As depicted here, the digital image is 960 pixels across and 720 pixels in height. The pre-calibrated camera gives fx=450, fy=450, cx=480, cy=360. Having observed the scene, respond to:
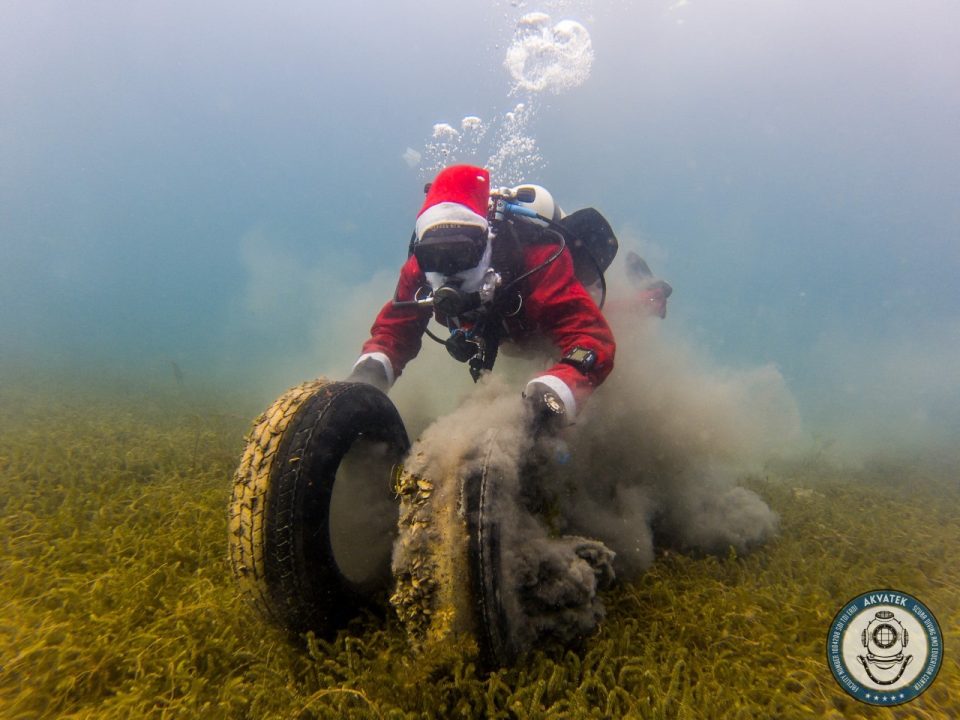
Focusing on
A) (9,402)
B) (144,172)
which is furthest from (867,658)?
(144,172)

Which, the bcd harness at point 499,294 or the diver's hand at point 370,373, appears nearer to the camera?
the bcd harness at point 499,294

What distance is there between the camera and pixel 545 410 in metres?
2.88

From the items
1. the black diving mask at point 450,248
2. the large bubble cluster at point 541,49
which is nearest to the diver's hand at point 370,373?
the black diving mask at point 450,248

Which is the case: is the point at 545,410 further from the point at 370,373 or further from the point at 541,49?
the point at 541,49

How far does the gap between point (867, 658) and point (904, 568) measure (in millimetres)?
2211

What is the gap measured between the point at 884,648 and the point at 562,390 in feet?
6.70

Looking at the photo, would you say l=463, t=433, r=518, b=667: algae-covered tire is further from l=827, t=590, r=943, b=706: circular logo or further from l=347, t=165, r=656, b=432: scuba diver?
l=827, t=590, r=943, b=706: circular logo

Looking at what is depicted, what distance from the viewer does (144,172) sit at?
145625 millimetres

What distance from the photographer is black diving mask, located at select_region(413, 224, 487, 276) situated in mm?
3268

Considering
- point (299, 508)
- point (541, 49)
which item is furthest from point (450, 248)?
point (541, 49)

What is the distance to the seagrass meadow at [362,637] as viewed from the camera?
196 centimetres

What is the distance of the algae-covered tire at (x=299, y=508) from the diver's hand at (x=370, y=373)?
120cm

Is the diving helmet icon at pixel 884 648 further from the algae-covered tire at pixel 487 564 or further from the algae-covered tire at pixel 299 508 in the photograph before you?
the algae-covered tire at pixel 299 508

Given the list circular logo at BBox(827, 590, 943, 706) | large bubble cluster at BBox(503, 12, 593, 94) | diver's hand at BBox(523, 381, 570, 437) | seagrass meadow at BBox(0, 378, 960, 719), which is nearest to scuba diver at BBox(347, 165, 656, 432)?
diver's hand at BBox(523, 381, 570, 437)
